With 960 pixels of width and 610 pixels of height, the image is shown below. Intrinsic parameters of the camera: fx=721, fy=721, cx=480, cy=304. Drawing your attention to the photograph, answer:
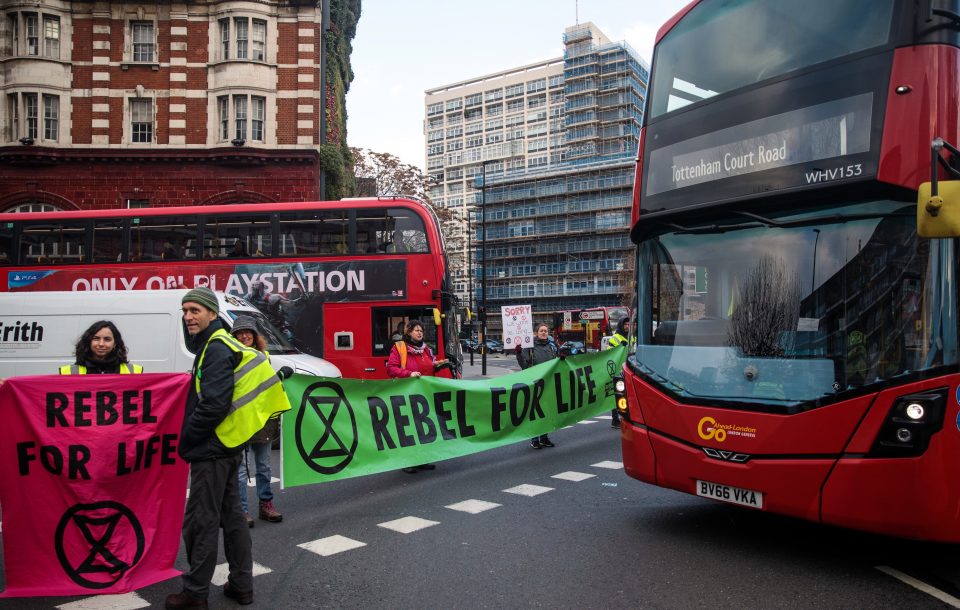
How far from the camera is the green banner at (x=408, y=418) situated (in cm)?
674

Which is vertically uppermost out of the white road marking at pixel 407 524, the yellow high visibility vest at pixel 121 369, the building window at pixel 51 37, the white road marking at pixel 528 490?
the building window at pixel 51 37

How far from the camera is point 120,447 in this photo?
4.53 m

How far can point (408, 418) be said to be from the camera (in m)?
7.68

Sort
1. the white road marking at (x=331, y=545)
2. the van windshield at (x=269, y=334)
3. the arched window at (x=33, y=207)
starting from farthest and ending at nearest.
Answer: the arched window at (x=33, y=207) < the van windshield at (x=269, y=334) < the white road marking at (x=331, y=545)

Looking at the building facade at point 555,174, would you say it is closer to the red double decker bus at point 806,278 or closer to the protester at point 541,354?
the protester at point 541,354

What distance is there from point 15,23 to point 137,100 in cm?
550

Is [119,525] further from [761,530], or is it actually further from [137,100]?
[137,100]

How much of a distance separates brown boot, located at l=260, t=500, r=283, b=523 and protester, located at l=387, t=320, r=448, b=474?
2397 millimetres

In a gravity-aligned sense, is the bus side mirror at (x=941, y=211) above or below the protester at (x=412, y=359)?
above

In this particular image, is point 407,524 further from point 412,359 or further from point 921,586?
point 921,586

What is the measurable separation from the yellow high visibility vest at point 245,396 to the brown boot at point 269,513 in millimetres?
2125

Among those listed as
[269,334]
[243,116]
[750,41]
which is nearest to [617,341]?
[269,334]

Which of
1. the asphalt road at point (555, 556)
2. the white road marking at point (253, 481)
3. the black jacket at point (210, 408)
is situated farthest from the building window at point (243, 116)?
the black jacket at point (210, 408)

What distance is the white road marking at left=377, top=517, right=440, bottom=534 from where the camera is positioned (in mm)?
5855
